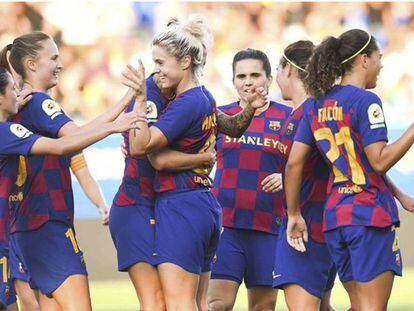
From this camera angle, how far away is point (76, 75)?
14156 mm

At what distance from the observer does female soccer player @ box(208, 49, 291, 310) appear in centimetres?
796

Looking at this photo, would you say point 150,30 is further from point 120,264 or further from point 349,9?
point 120,264

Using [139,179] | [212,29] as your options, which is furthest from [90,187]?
[212,29]

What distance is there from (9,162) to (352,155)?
196 centimetres

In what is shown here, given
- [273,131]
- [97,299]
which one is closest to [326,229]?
[273,131]

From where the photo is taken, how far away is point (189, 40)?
662cm

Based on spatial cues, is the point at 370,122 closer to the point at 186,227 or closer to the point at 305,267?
the point at 305,267

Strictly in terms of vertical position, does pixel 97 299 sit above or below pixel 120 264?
below

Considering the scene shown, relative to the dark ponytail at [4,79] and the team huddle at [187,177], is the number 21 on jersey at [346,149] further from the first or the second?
the dark ponytail at [4,79]

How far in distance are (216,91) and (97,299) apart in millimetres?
3582

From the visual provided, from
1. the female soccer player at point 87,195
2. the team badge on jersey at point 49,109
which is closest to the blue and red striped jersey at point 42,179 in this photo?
the team badge on jersey at point 49,109

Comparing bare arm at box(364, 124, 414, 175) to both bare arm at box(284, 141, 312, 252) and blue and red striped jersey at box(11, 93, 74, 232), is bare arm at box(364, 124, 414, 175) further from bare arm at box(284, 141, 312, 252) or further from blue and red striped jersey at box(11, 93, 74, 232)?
blue and red striped jersey at box(11, 93, 74, 232)

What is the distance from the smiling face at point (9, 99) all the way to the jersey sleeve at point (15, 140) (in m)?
0.20

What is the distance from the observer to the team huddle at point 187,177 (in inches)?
246
